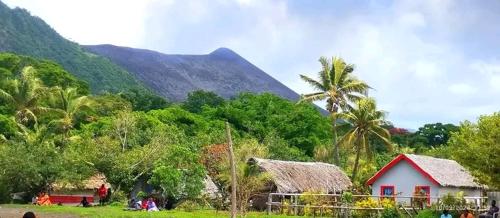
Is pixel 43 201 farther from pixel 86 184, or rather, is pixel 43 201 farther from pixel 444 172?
pixel 444 172

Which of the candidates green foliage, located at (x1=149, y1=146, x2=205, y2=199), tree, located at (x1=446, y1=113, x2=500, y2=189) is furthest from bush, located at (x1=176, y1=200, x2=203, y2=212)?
tree, located at (x1=446, y1=113, x2=500, y2=189)

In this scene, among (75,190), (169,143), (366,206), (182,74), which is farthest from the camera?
(182,74)

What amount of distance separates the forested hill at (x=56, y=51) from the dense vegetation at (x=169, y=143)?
42505 millimetres

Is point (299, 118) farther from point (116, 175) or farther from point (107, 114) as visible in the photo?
point (116, 175)

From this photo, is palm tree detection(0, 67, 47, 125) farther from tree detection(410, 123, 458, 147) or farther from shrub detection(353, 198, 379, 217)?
tree detection(410, 123, 458, 147)

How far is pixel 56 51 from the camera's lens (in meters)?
119

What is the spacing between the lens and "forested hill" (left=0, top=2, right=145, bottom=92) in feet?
361

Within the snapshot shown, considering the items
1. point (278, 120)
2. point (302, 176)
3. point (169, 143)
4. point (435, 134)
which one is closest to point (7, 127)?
point (169, 143)

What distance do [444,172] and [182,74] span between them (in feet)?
469

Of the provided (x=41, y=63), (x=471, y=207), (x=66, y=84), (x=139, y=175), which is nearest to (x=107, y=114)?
(x=66, y=84)

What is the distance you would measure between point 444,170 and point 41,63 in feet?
162

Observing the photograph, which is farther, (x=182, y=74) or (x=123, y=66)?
(x=182, y=74)

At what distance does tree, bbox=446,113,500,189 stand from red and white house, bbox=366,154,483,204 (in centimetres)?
715

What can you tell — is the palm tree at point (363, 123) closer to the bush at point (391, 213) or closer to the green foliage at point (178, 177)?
the green foliage at point (178, 177)
